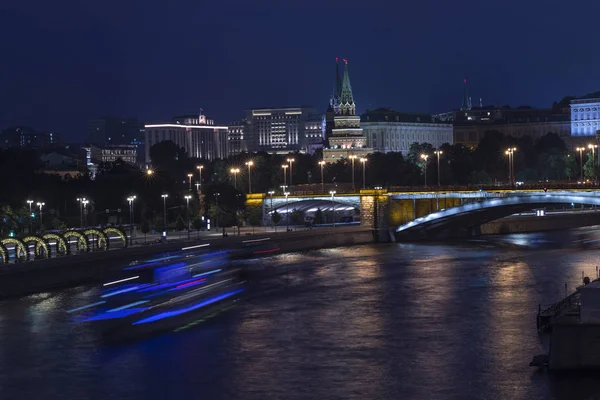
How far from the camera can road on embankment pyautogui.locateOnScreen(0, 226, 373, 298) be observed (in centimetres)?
3791

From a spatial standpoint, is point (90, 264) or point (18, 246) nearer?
point (90, 264)

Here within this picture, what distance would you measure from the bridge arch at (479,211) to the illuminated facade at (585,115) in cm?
8114

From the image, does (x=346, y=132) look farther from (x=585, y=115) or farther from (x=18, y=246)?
(x=18, y=246)

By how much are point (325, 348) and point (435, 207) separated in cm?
3388

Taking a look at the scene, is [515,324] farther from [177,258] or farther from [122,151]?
[122,151]

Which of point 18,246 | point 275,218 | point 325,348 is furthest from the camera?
point 275,218

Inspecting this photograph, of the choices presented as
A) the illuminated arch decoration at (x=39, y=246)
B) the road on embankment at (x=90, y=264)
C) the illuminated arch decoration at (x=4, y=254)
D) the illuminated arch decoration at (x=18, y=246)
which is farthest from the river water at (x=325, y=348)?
the illuminated arch decoration at (x=39, y=246)

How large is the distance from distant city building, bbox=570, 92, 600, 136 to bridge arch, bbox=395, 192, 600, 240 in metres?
81.1

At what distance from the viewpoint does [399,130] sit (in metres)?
154

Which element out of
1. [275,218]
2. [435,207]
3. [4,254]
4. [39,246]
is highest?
[435,207]

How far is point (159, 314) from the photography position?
31.3m

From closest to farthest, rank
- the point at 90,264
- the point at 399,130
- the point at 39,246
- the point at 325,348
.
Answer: the point at 325,348, the point at 90,264, the point at 39,246, the point at 399,130

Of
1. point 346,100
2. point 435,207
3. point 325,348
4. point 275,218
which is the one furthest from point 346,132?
point 325,348

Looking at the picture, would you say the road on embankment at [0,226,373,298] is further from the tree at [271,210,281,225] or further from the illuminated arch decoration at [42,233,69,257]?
the tree at [271,210,281,225]
